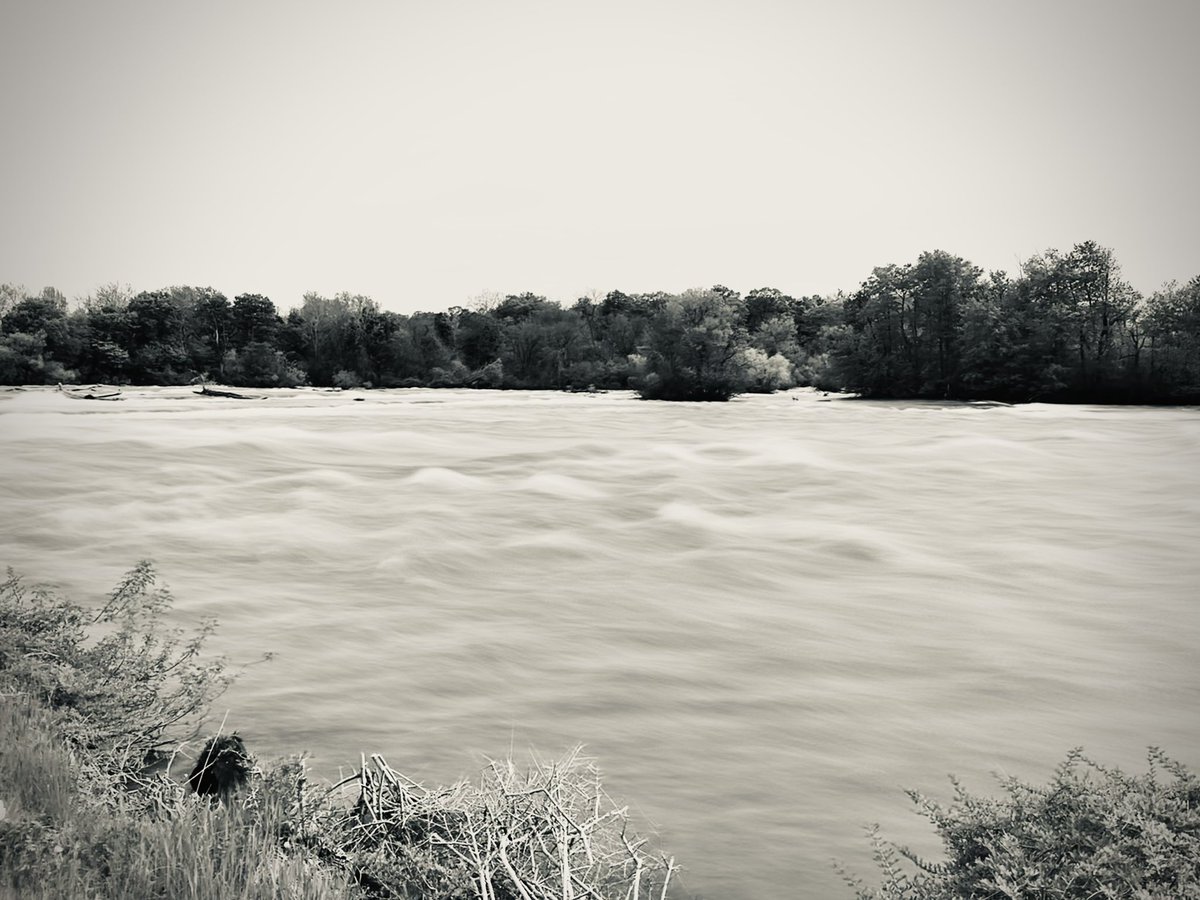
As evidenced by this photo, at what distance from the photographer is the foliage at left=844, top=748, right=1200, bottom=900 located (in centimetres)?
295

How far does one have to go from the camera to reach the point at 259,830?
3.87m

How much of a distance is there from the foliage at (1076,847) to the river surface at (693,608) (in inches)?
43.6

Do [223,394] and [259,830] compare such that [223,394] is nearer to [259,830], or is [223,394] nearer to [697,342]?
[697,342]

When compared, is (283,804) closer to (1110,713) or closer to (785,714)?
(785,714)

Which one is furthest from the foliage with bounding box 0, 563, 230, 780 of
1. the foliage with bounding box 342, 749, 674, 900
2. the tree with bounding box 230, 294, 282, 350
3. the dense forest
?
the tree with bounding box 230, 294, 282, 350

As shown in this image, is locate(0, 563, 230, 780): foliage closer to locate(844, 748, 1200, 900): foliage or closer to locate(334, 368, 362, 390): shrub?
locate(844, 748, 1200, 900): foliage

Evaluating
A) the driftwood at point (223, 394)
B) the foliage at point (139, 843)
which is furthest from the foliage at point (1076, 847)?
the driftwood at point (223, 394)

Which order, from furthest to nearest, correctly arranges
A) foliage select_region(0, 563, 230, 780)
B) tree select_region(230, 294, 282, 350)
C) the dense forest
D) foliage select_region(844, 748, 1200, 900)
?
tree select_region(230, 294, 282, 350)
the dense forest
foliage select_region(0, 563, 230, 780)
foliage select_region(844, 748, 1200, 900)

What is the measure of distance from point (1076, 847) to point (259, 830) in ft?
11.6

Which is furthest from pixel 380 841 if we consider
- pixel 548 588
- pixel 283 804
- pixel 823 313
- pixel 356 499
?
pixel 823 313

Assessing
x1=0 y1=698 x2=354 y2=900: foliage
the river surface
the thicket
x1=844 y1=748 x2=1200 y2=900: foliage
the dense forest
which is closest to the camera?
x1=844 y1=748 x2=1200 y2=900: foliage

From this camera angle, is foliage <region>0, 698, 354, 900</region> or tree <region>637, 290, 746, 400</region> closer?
foliage <region>0, 698, 354, 900</region>

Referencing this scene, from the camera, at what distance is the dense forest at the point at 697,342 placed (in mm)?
49125

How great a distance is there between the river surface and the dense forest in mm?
28022
